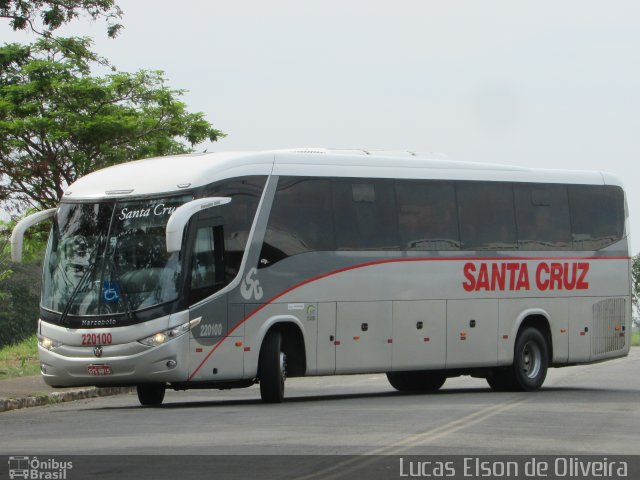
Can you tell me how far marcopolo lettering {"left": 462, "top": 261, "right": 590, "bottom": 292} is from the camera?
918 inches

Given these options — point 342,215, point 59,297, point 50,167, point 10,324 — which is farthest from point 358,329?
point 10,324

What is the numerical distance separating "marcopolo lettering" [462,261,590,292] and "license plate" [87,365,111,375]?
262 inches

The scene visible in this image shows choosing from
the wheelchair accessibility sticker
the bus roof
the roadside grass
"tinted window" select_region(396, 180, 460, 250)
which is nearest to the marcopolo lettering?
"tinted window" select_region(396, 180, 460, 250)

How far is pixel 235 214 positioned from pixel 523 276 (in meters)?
6.17

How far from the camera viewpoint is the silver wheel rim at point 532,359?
24.2 metres

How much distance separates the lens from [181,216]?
1866 centimetres

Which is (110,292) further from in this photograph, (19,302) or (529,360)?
(19,302)

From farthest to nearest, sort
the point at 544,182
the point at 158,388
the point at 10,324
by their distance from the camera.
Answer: the point at 10,324, the point at 544,182, the point at 158,388

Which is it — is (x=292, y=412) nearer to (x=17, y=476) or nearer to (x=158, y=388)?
(x=158, y=388)

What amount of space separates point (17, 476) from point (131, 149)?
30.8 meters

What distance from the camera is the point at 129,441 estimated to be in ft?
47.3

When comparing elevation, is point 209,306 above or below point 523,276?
below

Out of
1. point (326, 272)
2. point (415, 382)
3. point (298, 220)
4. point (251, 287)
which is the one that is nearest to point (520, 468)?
point (251, 287)

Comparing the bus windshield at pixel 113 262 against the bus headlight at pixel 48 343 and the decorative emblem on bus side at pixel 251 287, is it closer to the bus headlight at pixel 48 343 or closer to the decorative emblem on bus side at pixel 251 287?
the bus headlight at pixel 48 343
